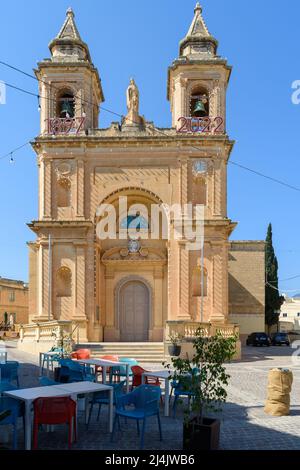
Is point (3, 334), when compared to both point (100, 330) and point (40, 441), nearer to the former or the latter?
point (100, 330)

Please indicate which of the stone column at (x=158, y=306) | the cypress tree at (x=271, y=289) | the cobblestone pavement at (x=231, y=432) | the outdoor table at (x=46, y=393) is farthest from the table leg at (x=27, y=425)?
the cypress tree at (x=271, y=289)

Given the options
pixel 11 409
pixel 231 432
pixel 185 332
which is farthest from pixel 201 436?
pixel 185 332

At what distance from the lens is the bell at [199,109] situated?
883 inches

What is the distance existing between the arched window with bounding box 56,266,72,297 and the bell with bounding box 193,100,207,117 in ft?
30.6

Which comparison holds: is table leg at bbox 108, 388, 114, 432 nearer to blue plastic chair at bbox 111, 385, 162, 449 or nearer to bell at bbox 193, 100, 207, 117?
blue plastic chair at bbox 111, 385, 162, 449

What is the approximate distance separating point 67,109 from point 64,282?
26.3 ft

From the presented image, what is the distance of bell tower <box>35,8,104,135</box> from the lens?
22469mm

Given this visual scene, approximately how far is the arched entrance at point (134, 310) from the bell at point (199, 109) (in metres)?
8.38

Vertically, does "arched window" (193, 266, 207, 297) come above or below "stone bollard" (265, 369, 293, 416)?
above

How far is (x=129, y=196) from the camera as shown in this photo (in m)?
23.1

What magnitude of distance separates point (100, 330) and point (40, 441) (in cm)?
1467

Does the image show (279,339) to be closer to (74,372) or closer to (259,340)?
(259,340)

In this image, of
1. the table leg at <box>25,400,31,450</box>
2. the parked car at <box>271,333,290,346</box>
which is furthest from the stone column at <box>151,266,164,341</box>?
the table leg at <box>25,400,31,450</box>

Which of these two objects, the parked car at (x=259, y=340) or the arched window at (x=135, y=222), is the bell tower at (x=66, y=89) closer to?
the arched window at (x=135, y=222)
